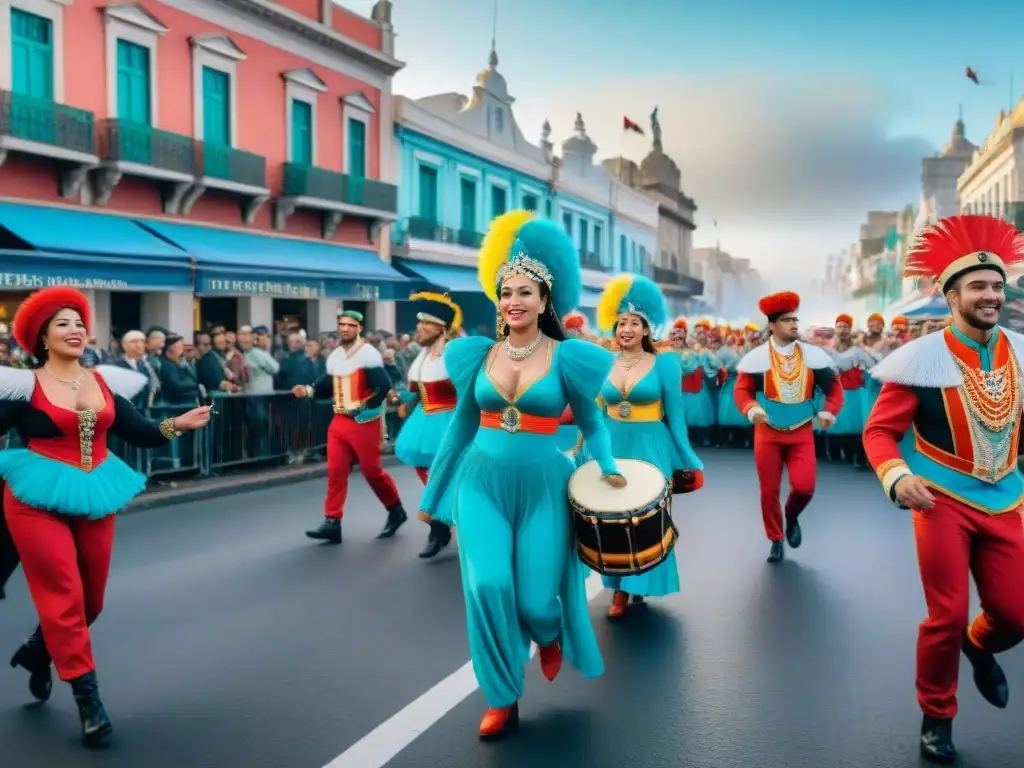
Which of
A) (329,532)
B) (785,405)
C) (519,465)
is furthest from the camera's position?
(329,532)

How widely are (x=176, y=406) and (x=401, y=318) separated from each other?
17.3 m

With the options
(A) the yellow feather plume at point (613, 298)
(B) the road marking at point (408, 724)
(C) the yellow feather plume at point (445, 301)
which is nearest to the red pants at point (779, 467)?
(A) the yellow feather plume at point (613, 298)

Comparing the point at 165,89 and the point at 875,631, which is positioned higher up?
the point at 165,89

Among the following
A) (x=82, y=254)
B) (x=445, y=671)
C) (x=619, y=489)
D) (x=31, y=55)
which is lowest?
(x=445, y=671)

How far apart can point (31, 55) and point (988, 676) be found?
17238 millimetres

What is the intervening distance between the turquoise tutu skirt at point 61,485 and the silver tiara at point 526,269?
196 centimetres

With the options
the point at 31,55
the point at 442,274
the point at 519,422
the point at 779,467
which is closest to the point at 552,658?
the point at 519,422

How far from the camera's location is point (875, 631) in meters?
6.12

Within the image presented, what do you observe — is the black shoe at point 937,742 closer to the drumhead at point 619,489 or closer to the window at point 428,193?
the drumhead at point 619,489

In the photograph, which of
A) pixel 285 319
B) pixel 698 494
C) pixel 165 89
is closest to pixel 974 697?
pixel 698 494

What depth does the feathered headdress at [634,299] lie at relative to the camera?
7.07 meters

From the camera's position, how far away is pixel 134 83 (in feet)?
63.6

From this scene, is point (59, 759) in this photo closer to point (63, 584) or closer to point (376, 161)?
point (63, 584)

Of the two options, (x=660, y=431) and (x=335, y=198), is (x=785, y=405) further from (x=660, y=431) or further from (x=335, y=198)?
(x=335, y=198)
